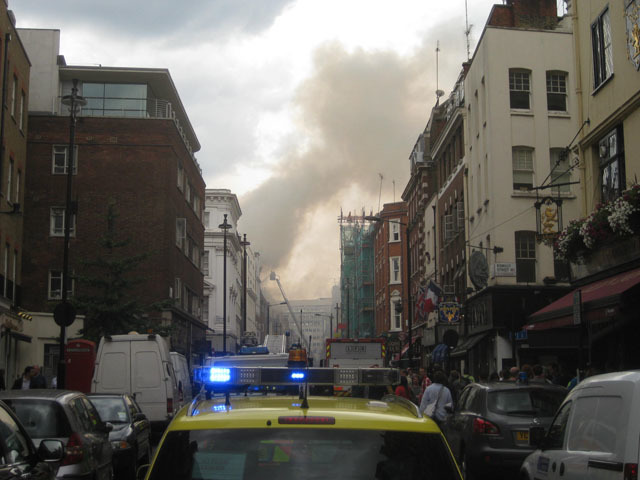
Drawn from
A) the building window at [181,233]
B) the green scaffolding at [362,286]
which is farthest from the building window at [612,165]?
the green scaffolding at [362,286]

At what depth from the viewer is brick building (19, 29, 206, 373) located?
4366 centimetres

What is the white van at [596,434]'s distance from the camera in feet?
20.1

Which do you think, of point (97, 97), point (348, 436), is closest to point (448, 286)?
point (97, 97)

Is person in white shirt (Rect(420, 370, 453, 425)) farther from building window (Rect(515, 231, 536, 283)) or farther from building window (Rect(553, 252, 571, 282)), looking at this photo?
building window (Rect(553, 252, 571, 282))

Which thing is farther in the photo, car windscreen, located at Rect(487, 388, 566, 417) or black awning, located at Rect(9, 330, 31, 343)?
black awning, located at Rect(9, 330, 31, 343)

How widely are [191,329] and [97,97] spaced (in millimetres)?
15156

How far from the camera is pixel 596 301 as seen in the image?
16250mm

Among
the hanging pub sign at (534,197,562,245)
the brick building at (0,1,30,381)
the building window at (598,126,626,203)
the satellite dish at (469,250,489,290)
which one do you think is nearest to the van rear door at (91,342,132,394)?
the brick building at (0,1,30,381)

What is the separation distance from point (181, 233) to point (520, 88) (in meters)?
22.1

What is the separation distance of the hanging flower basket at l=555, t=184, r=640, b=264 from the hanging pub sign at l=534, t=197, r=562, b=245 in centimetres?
495

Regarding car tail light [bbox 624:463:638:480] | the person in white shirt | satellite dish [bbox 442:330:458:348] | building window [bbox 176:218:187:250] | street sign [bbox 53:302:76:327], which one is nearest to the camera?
car tail light [bbox 624:463:638:480]

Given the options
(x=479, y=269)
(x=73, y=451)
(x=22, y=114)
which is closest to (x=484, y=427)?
(x=73, y=451)

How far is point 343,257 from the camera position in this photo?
118375 mm

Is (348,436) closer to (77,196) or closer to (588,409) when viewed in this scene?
(588,409)
